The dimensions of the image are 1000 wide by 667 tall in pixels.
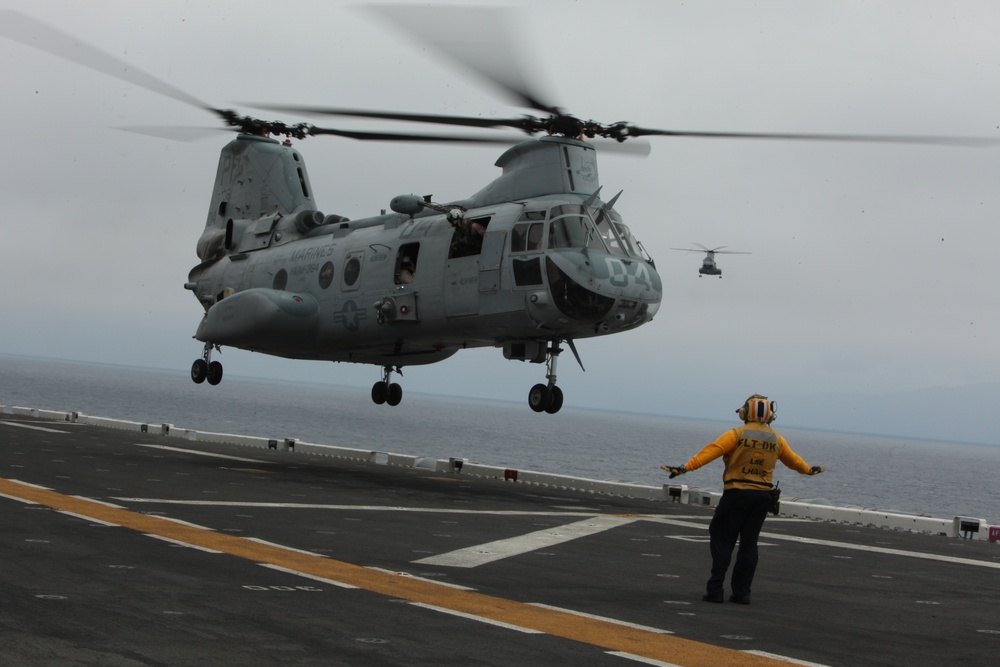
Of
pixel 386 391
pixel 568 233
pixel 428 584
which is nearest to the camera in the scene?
pixel 428 584

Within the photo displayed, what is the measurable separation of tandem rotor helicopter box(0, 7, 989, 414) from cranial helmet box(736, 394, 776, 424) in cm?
919

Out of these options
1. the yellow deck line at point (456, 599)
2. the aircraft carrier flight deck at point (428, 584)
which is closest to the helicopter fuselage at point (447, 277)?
the aircraft carrier flight deck at point (428, 584)

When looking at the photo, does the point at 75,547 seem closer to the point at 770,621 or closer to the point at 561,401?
the point at 770,621

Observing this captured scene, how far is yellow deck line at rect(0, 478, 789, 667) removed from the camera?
741 centimetres

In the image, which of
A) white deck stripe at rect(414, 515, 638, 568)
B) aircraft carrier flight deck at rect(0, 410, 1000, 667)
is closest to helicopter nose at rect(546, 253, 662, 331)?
aircraft carrier flight deck at rect(0, 410, 1000, 667)

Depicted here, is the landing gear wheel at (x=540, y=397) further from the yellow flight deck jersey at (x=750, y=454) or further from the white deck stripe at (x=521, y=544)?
the yellow flight deck jersey at (x=750, y=454)

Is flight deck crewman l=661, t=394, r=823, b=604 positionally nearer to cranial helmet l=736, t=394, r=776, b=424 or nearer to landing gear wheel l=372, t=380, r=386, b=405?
cranial helmet l=736, t=394, r=776, b=424

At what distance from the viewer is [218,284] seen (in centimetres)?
2836

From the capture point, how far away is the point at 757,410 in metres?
10.3

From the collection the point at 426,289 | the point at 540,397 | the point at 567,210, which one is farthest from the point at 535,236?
the point at 540,397

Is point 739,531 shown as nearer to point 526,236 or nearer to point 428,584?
point 428,584

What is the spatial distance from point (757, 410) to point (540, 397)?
11663mm

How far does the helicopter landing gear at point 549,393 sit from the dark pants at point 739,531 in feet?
37.1

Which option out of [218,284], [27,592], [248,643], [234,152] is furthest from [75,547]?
[234,152]
